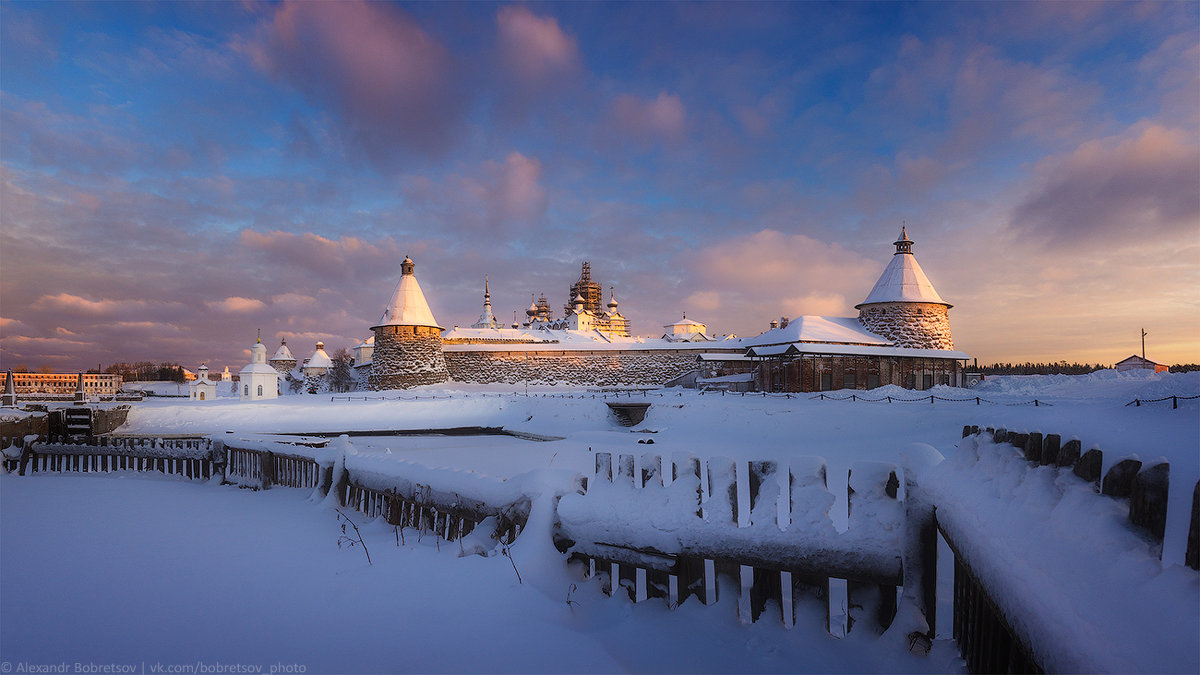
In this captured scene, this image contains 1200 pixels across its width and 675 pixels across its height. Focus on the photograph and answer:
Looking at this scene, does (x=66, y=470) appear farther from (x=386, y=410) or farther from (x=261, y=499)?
(x=386, y=410)

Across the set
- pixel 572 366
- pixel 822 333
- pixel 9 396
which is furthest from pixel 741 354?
pixel 9 396

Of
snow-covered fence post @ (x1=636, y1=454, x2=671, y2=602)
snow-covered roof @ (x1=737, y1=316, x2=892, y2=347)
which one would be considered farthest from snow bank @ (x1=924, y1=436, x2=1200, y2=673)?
snow-covered roof @ (x1=737, y1=316, x2=892, y2=347)

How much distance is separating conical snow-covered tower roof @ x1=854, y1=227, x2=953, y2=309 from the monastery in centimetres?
7

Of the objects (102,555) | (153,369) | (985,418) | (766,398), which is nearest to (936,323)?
(766,398)

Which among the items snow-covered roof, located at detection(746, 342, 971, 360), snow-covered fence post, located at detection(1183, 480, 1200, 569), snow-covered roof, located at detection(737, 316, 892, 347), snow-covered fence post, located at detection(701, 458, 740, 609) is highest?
snow-covered roof, located at detection(737, 316, 892, 347)

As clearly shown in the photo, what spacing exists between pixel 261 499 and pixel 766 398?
18101 mm

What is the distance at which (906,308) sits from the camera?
3669cm

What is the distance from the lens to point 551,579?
396 cm

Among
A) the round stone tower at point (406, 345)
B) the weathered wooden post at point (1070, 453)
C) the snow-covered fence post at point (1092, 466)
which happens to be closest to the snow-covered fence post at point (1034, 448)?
the weathered wooden post at point (1070, 453)

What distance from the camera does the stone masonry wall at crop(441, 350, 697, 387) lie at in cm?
4138

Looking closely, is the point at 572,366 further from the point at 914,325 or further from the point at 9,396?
the point at 9,396

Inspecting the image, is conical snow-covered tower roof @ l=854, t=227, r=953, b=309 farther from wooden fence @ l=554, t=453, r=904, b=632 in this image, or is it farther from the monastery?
wooden fence @ l=554, t=453, r=904, b=632

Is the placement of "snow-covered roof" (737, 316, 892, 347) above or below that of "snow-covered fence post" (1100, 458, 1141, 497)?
above

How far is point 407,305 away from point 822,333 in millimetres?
29616
